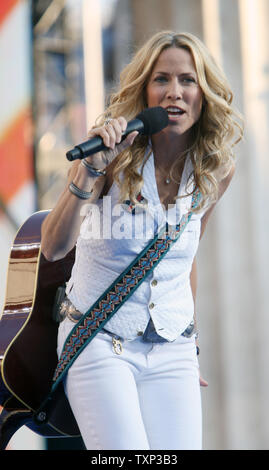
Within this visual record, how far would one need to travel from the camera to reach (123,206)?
1829 millimetres

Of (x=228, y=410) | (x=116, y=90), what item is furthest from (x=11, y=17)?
(x=228, y=410)

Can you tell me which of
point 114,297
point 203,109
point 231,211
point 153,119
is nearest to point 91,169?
point 153,119

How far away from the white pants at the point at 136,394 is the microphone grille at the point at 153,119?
452mm

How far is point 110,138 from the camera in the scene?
1.56 metres

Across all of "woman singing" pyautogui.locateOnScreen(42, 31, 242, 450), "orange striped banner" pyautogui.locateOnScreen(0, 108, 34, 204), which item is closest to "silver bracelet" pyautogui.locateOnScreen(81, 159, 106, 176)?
"woman singing" pyautogui.locateOnScreen(42, 31, 242, 450)

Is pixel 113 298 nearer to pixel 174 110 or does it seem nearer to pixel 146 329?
pixel 146 329

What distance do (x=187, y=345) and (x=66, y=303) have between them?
292mm

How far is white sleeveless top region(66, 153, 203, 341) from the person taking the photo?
1.81m

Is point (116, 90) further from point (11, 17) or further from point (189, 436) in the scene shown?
point (189, 436)

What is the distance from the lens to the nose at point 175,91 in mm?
1861

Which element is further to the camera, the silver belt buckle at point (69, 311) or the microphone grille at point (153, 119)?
the silver belt buckle at point (69, 311)

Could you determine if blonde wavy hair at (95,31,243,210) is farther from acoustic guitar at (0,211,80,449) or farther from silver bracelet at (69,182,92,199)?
acoustic guitar at (0,211,80,449)

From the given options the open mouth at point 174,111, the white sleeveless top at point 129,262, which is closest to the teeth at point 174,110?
the open mouth at point 174,111

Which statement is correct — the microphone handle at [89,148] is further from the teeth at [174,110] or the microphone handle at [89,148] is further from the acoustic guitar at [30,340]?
the acoustic guitar at [30,340]
